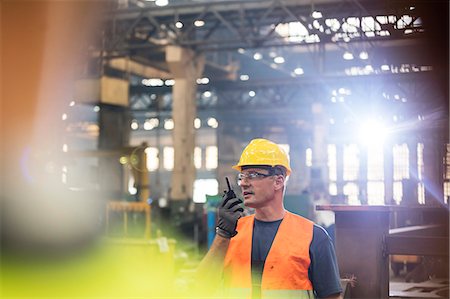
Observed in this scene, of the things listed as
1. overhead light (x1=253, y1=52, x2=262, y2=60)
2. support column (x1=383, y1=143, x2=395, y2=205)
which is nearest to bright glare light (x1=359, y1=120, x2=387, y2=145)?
overhead light (x1=253, y1=52, x2=262, y2=60)

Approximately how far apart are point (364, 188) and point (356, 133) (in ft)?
28.4

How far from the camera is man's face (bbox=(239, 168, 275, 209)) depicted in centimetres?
416

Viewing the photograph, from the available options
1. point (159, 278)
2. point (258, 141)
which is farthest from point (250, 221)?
point (159, 278)

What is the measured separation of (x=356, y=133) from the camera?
43.5 m

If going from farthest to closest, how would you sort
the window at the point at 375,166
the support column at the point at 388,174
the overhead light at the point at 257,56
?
1. the window at the point at 375,166
2. the overhead light at the point at 257,56
3. the support column at the point at 388,174

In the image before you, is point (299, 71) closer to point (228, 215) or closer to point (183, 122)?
point (183, 122)

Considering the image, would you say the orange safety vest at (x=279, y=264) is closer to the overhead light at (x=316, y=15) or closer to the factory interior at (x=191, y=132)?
the factory interior at (x=191, y=132)

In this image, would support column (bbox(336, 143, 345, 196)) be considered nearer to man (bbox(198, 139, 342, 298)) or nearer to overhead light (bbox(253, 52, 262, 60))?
overhead light (bbox(253, 52, 262, 60))

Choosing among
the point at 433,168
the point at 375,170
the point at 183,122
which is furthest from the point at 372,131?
the point at 433,168

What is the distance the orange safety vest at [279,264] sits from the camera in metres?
4.07

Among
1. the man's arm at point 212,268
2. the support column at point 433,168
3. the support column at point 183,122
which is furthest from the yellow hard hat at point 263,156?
the support column at point 183,122

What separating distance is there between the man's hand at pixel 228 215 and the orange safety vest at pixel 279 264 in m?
0.17

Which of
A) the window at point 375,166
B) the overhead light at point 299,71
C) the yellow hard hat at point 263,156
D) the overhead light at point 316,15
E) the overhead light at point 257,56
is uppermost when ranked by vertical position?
the overhead light at point 257,56

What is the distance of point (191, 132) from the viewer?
89.1 feet
